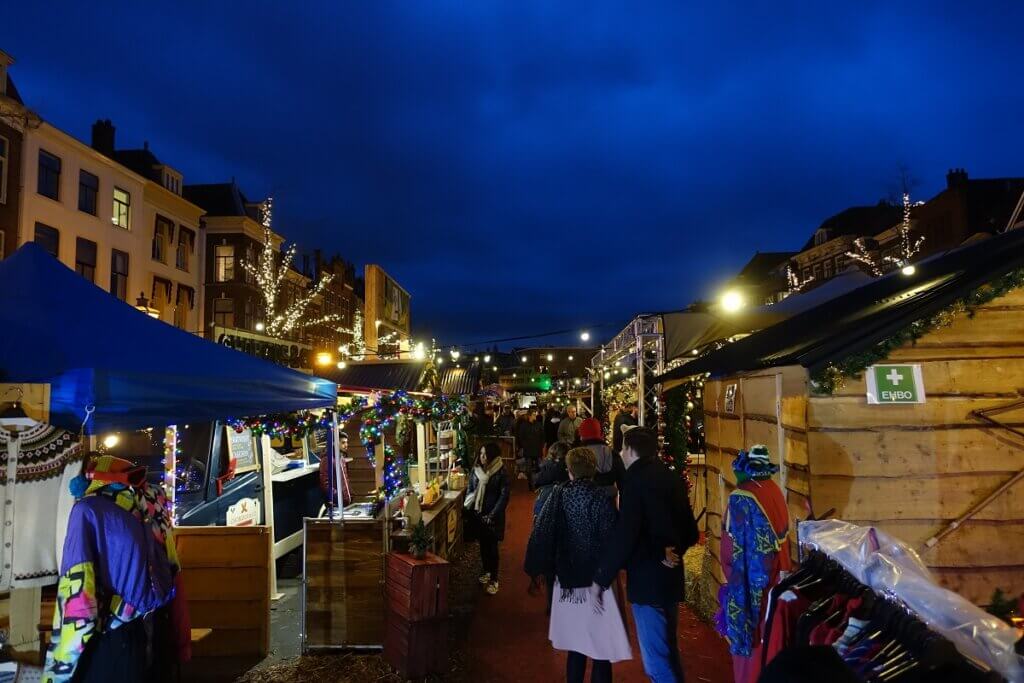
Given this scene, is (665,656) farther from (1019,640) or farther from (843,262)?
(843,262)

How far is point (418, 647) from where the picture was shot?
5184 millimetres

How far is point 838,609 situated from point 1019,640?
35.2 inches

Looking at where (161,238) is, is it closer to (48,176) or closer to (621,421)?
(48,176)

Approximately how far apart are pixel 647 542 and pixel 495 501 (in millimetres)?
4079

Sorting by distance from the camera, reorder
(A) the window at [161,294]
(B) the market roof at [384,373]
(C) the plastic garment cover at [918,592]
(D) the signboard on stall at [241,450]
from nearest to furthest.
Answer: (C) the plastic garment cover at [918,592] < (D) the signboard on stall at [241,450] < (B) the market roof at [384,373] < (A) the window at [161,294]

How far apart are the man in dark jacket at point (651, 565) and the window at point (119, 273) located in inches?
1002

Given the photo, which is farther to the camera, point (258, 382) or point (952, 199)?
point (952, 199)

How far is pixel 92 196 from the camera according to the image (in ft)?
75.2

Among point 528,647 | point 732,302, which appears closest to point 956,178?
point 732,302

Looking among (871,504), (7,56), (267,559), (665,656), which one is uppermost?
(7,56)

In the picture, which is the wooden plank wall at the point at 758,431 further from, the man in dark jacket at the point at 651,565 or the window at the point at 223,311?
the window at the point at 223,311

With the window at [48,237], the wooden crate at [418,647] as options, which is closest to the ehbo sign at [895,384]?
the wooden crate at [418,647]

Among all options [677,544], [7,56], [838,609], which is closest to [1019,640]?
[838,609]

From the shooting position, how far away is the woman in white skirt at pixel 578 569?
13.5ft
